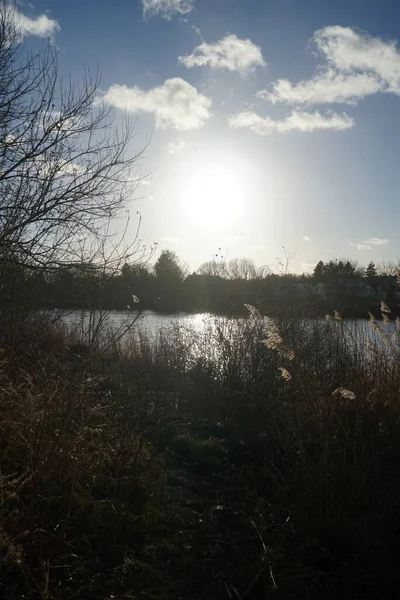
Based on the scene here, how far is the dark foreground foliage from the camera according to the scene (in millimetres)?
2920

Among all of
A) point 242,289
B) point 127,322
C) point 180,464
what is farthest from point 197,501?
point 127,322

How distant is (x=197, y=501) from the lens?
14.0ft

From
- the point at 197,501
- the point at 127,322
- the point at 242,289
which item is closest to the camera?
the point at 197,501

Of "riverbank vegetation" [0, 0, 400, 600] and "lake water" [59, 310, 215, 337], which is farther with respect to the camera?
"lake water" [59, 310, 215, 337]

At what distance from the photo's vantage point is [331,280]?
32.0ft

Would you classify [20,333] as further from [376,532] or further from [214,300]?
[214,300]

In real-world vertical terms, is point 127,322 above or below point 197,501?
above

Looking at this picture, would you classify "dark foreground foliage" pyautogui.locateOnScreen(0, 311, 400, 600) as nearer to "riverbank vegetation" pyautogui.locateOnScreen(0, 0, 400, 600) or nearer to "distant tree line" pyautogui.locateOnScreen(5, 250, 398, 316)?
"riverbank vegetation" pyautogui.locateOnScreen(0, 0, 400, 600)

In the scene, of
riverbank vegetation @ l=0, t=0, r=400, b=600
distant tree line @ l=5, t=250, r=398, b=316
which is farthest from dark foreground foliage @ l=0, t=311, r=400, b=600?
distant tree line @ l=5, t=250, r=398, b=316

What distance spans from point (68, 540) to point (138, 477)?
3.16 ft

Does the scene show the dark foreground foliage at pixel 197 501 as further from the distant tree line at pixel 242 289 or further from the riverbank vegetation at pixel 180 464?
the distant tree line at pixel 242 289

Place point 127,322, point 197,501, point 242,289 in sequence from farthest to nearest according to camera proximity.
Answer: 1. point 127,322
2. point 242,289
3. point 197,501

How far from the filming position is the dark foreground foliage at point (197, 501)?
292 centimetres

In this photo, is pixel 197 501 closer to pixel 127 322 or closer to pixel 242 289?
pixel 242 289
